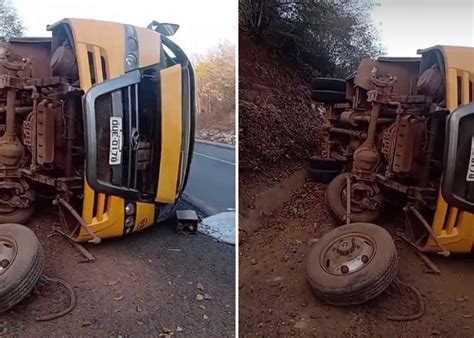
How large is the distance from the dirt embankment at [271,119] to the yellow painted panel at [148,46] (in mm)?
288

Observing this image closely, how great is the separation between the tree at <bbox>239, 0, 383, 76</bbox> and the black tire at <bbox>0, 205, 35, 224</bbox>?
95 cm

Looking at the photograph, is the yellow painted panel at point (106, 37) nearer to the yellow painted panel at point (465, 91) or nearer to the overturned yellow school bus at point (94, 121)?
the overturned yellow school bus at point (94, 121)

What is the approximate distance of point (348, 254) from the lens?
2072 mm

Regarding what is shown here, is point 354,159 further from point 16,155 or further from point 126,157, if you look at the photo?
point 16,155

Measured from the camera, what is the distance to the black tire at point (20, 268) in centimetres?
193

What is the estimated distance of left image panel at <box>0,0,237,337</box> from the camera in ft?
6.55

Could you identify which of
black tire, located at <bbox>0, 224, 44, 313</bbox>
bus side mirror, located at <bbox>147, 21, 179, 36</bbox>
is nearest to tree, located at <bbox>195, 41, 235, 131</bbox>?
bus side mirror, located at <bbox>147, 21, 179, 36</bbox>

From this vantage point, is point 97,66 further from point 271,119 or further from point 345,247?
point 345,247

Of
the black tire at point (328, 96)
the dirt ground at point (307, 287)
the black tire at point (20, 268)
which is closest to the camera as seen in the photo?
the black tire at point (20, 268)

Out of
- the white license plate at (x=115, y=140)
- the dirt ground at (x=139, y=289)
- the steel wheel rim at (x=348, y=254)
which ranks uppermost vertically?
the white license plate at (x=115, y=140)

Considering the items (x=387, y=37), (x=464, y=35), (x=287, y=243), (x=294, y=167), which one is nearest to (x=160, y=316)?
(x=287, y=243)

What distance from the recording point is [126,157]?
2.08 metres

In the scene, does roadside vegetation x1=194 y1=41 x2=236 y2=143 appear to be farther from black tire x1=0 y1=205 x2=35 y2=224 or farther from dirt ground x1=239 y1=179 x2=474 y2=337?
black tire x1=0 y1=205 x2=35 y2=224

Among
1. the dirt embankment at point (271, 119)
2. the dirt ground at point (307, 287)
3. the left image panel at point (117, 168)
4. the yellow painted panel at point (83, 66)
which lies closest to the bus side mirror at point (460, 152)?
the dirt ground at point (307, 287)
